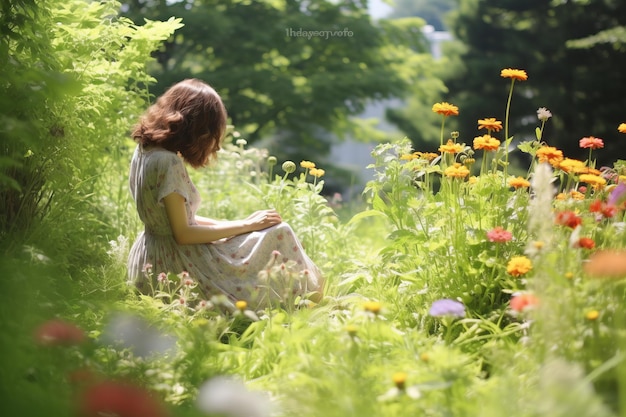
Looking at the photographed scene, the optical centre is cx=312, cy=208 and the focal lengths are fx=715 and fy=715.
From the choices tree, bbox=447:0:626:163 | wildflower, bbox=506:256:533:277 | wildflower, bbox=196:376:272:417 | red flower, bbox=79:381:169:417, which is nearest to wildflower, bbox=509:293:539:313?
wildflower, bbox=506:256:533:277

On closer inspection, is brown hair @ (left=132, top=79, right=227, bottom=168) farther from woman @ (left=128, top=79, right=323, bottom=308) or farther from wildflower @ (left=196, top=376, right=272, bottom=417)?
wildflower @ (left=196, top=376, right=272, bottom=417)

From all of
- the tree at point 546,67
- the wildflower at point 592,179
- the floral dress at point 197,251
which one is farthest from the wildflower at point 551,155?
the tree at point 546,67

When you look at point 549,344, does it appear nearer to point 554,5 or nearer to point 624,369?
point 624,369

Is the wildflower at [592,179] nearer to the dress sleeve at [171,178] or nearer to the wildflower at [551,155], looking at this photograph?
the wildflower at [551,155]

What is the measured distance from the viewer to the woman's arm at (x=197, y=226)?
3051 mm

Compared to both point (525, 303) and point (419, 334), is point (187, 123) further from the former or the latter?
point (525, 303)

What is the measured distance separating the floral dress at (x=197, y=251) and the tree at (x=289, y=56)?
Result: 7.46 metres

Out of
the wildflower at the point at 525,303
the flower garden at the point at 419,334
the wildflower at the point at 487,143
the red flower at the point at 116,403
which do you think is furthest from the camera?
the wildflower at the point at 487,143

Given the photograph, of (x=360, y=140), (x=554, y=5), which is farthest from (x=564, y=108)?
(x=360, y=140)

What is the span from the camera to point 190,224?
3.17 meters

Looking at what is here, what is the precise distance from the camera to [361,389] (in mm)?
1845

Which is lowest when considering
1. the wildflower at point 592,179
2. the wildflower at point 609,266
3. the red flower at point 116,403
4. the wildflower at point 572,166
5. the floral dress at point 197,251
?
the floral dress at point 197,251

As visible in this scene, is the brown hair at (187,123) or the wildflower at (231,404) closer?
the wildflower at (231,404)

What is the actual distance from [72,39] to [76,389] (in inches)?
81.5
